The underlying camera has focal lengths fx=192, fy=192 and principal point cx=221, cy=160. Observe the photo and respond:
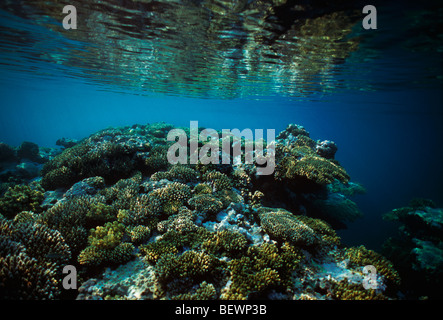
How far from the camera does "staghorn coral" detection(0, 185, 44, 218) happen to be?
679 centimetres

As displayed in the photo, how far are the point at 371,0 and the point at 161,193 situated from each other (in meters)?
10.2

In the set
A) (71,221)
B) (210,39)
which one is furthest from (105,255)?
(210,39)

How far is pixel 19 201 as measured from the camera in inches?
277

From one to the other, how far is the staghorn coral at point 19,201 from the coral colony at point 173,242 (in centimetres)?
4

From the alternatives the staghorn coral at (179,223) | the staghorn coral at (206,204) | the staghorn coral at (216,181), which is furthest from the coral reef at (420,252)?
the staghorn coral at (179,223)

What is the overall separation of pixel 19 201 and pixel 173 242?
637 cm

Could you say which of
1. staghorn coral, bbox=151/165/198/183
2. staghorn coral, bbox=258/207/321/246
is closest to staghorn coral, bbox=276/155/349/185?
staghorn coral, bbox=258/207/321/246

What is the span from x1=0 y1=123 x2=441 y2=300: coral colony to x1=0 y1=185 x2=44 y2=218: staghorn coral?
4 cm

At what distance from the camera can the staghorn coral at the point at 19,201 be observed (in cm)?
679

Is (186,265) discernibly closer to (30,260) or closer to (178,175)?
(30,260)

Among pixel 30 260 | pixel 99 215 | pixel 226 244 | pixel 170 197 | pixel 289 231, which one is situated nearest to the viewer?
pixel 30 260

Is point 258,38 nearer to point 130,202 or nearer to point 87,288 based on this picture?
point 130,202

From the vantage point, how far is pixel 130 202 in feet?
22.6

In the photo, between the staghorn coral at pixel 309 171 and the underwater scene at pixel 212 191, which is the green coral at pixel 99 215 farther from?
the staghorn coral at pixel 309 171
